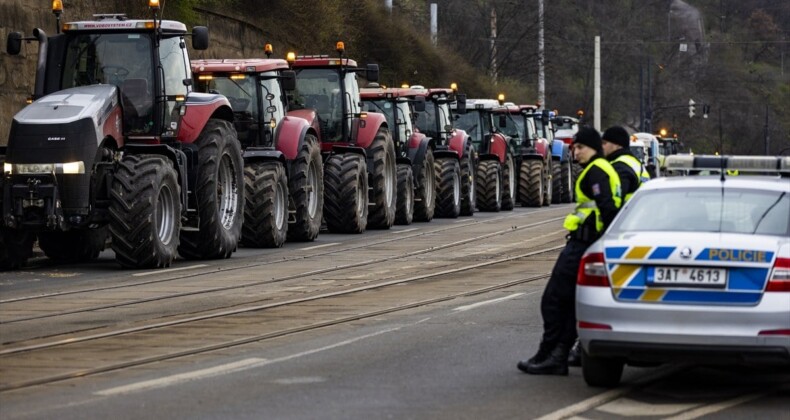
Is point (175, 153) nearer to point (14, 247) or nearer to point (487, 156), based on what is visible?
point (14, 247)

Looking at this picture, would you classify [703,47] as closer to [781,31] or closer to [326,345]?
Answer: [781,31]

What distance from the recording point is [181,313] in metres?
15.7

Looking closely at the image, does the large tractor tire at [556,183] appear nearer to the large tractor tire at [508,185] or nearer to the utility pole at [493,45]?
the large tractor tire at [508,185]

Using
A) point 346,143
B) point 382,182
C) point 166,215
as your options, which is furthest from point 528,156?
point 166,215

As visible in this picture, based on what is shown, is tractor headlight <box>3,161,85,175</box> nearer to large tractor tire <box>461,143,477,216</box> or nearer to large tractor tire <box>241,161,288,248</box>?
A: large tractor tire <box>241,161,288,248</box>

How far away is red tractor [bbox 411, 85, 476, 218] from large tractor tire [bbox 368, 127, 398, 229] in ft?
15.3

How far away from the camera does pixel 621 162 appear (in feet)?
40.5

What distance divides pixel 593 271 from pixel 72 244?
1352 cm

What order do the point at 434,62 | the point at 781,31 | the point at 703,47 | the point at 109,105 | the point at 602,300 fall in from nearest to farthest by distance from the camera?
1. the point at 602,300
2. the point at 109,105
3. the point at 434,62
4. the point at 703,47
5. the point at 781,31

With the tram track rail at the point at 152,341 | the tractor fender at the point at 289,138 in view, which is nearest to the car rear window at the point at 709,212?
the tram track rail at the point at 152,341

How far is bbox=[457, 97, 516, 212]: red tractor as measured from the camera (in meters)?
41.8

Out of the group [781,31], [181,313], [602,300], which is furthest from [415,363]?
[781,31]

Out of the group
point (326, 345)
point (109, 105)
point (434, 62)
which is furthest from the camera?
point (434, 62)

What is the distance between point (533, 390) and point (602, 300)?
81 cm
